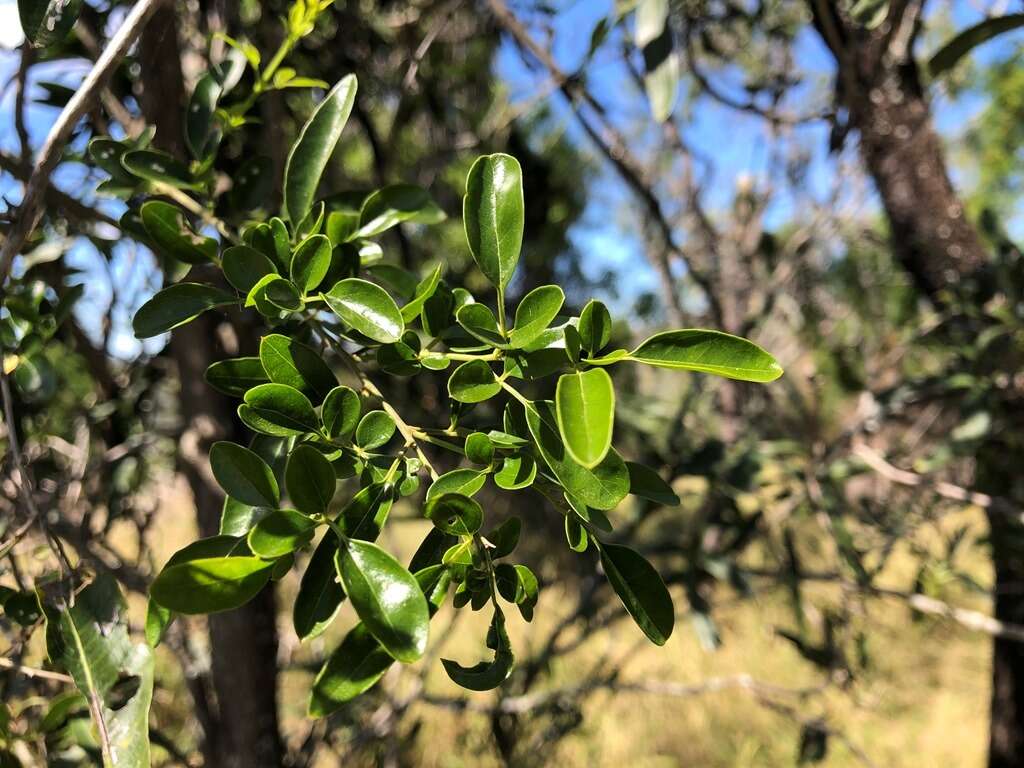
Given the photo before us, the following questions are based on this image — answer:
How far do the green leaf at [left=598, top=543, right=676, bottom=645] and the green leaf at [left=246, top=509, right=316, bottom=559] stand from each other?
0.11m

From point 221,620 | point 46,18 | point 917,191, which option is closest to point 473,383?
point 46,18

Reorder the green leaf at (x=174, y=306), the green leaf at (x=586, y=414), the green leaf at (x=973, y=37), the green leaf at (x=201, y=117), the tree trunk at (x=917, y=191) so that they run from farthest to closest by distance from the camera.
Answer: the tree trunk at (x=917, y=191), the green leaf at (x=973, y=37), the green leaf at (x=201, y=117), the green leaf at (x=174, y=306), the green leaf at (x=586, y=414)

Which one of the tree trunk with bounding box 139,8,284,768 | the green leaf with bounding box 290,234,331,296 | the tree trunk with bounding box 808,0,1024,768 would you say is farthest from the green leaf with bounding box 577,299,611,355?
the tree trunk with bounding box 808,0,1024,768

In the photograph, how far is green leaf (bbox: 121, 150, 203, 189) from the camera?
1.24 feet

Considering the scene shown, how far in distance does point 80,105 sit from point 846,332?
245 centimetres

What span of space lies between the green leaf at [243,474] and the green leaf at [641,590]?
0.13 meters

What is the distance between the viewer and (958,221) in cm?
100

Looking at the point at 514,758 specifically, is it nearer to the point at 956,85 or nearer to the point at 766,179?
the point at 766,179

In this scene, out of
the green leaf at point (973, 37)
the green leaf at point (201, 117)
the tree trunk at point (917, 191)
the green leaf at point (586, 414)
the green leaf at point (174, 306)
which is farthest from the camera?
the tree trunk at point (917, 191)

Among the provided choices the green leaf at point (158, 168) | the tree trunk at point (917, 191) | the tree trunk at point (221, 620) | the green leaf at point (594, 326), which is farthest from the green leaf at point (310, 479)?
the tree trunk at point (917, 191)

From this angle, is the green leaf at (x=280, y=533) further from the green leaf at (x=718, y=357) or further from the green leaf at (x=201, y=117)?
the green leaf at (x=201, y=117)

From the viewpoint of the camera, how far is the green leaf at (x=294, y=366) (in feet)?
0.97

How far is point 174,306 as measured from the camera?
0.33m

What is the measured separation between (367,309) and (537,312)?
70mm
